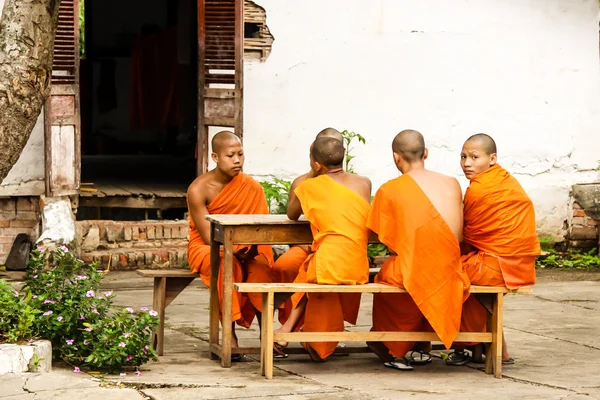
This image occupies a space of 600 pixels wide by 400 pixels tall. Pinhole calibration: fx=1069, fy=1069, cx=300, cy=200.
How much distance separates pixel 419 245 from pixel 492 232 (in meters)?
0.52

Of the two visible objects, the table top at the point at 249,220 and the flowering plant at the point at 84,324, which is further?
the table top at the point at 249,220

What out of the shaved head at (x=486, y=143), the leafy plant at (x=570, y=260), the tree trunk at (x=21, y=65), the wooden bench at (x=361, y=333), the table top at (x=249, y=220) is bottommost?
the leafy plant at (x=570, y=260)

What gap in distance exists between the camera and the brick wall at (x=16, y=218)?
10.1 meters

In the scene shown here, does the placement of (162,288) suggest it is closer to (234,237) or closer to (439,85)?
(234,237)

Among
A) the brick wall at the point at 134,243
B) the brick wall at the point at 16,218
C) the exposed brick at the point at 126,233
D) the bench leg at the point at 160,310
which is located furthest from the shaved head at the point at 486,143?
the brick wall at the point at 16,218

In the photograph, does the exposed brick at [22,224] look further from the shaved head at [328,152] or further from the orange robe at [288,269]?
the shaved head at [328,152]

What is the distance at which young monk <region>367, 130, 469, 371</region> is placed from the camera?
593 centimetres

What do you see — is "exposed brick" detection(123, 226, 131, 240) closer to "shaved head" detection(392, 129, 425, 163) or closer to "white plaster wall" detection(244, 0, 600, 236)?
"white plaster wall" detection(244, 0, 600, 236)

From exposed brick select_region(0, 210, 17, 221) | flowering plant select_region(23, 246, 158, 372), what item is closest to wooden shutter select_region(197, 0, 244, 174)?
exposed brick select_region(0, 210, 17, 221)

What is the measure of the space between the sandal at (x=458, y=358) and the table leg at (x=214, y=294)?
1382 millimetres

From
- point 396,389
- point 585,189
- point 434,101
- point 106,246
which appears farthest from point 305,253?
point 585,189

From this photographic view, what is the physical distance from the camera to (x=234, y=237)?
19.9ft

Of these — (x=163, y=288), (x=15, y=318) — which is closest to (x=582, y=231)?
(x=163, y=288)

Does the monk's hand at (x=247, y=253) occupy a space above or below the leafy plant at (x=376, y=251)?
above
